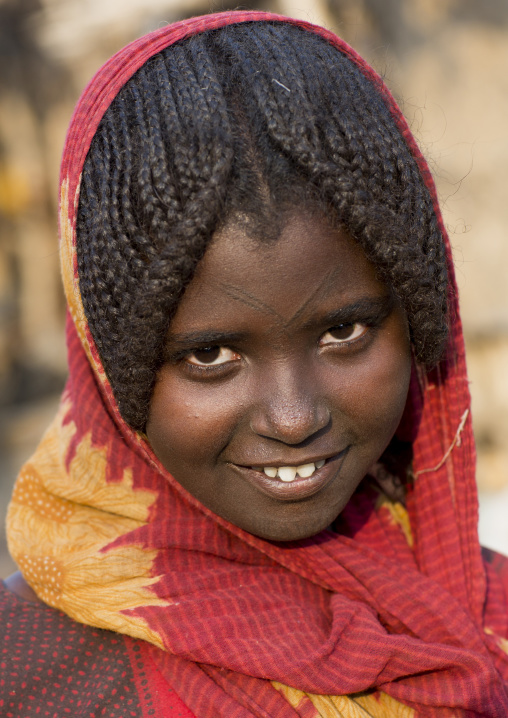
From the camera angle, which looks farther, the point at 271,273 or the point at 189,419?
the point at 189,419

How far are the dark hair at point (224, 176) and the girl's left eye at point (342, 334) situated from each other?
0.10m

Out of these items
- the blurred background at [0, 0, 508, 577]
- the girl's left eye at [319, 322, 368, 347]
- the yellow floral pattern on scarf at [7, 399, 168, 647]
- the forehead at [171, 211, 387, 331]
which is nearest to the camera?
the forehead at [171, 211, 387, 331]

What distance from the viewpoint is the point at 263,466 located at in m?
1.35

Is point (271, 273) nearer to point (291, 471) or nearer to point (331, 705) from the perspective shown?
point (291, 471)

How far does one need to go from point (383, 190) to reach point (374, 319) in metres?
0.22

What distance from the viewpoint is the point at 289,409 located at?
4.11 ft

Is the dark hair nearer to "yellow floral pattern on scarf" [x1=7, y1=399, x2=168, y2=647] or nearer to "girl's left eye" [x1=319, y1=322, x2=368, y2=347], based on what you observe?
"girl's left eye" [x1=319, y1=322, x2=368, y2=347]

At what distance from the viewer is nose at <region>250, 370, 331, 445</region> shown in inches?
49.2

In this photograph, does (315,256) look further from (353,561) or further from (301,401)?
(353,561)

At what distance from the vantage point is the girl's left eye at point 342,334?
1.32 metres

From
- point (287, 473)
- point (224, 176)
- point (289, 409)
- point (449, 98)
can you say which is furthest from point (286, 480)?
point (449, 98)

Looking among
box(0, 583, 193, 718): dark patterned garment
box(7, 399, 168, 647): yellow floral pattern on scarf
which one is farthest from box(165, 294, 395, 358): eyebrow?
box(0, 583, 193, 718): dark patterned garment

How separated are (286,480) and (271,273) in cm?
38

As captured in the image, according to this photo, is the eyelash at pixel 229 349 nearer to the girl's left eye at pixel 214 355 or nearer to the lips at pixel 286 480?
the girl's left eye at pixel 214 355
